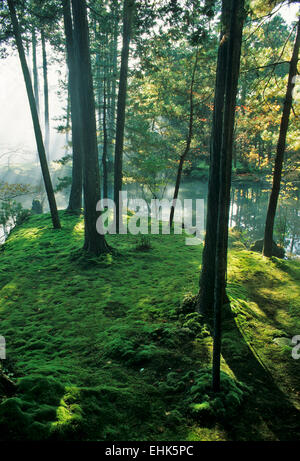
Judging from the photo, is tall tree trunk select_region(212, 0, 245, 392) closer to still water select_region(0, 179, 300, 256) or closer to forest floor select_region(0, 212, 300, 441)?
forest floor select_region(0, 212, 300, 441)

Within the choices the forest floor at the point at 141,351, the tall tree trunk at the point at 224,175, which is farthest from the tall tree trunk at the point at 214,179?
the tall tree trunk at the point at 224,175

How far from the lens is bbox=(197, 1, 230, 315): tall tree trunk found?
4.51m

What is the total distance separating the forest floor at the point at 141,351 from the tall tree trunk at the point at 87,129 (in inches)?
30.3

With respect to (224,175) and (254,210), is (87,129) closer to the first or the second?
(224,175)

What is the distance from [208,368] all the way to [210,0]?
18.6 feet

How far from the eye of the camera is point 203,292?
543 centimetres

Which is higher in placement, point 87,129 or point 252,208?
point 87,129

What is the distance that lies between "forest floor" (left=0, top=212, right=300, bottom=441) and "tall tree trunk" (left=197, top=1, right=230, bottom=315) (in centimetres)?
50

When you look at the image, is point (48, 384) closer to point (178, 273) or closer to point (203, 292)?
point (203, 292)

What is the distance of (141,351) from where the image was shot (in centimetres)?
430

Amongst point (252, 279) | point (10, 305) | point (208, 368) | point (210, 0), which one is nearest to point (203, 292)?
point (208, 368)

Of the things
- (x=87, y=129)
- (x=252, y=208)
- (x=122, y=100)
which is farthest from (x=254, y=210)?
(x=87, y=129)

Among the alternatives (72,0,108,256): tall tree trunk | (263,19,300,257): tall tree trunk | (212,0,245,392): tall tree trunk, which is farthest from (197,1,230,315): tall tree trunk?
(72,0,108,256): tall tree trunk

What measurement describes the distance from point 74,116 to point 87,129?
5338 mm
